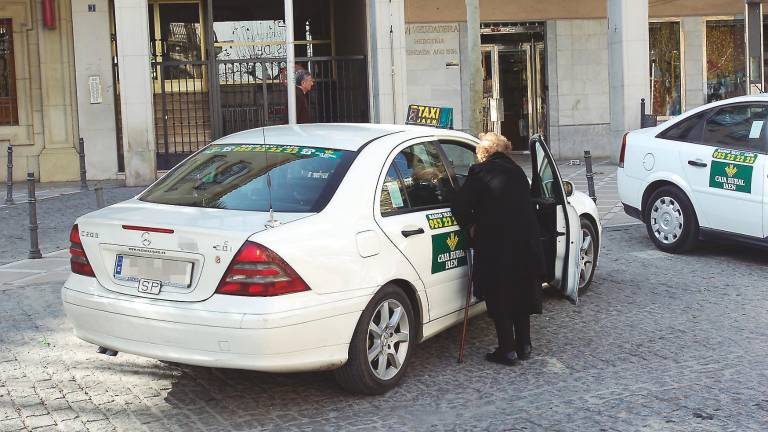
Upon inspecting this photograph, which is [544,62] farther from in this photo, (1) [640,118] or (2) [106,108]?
(2) [106,108]

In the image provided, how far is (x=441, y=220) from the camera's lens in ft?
21.0

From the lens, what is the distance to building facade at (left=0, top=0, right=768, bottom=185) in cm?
1923

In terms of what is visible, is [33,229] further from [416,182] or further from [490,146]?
[490,146]

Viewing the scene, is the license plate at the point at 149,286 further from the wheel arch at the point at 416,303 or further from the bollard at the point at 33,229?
the bollard at the point at 33,229

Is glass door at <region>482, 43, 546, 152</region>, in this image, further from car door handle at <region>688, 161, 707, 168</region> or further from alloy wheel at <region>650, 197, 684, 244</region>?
car door handle at <region>688, 161, 707, 168</region>

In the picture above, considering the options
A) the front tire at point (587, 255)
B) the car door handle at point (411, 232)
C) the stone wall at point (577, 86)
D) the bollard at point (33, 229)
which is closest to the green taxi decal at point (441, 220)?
the car door handle at point (411, 232)

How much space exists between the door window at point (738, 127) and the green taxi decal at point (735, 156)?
0.07 m

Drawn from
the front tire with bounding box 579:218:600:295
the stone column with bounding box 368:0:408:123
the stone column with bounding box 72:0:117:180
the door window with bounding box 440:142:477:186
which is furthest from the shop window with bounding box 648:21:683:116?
the door window with bounding box 440:142:477:186

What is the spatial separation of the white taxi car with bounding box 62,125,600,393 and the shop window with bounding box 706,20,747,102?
59.2ft

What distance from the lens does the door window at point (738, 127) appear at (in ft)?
31.3

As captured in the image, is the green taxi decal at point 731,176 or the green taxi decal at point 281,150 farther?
the green taxi decal at point 731,176

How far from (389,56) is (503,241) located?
13222 mm

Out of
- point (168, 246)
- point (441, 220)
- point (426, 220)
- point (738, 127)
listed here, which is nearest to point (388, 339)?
point (426, 220)

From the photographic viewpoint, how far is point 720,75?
75.8 ft
